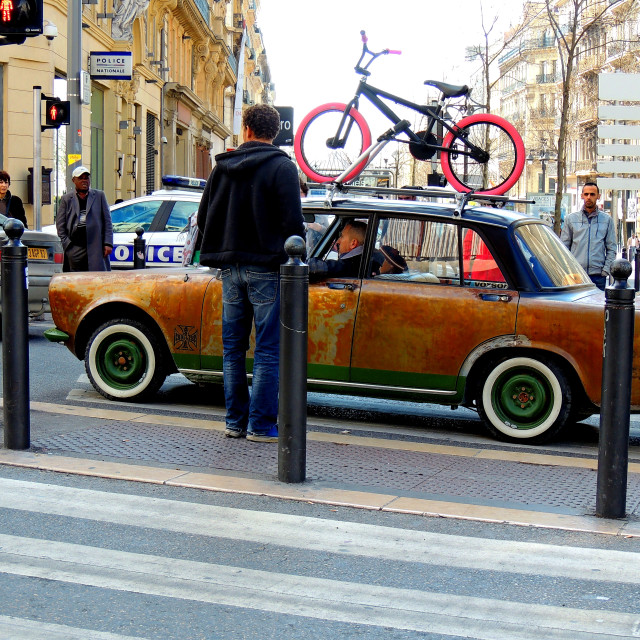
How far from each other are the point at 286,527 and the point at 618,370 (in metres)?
1.64

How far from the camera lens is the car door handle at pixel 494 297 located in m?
6.81

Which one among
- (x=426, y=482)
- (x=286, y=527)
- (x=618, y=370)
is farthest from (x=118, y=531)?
(x=618, y=370)

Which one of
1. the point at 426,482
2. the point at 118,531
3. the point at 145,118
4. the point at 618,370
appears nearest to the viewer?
the point at 118,531

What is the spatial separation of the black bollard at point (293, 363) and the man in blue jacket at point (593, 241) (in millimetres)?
6099

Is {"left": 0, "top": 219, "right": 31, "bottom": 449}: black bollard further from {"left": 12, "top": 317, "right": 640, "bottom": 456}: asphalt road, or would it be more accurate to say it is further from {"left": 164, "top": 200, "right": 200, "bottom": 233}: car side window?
{"left": 164, "top": 200, "right": 200, "bottom": 233}: car side window

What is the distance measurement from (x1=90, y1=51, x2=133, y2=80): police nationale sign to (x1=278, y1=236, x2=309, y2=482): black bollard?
15732 mm

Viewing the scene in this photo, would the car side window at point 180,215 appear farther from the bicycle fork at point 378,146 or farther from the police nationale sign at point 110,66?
the bicycle fork at point 378,146

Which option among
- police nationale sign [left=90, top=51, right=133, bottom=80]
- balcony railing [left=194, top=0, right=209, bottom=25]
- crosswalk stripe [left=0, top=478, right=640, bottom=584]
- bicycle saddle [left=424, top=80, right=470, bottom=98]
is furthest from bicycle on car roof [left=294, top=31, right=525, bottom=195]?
balcony railing [left=194, top=0, right=209, bottom=25]

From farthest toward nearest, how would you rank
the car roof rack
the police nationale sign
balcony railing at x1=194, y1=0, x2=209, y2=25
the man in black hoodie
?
balcony railing at x1=194, y1=0, x2=209, y2=25 → the police nationale sign → the car roof rack → the man in black hoodie

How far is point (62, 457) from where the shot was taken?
5.76 metres

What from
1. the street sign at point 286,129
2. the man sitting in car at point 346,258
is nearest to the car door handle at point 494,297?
the man sitting in car at point 346,258

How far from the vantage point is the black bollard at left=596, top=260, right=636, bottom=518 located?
16.0 ft

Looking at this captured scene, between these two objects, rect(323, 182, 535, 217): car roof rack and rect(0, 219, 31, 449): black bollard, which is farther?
rect(323, 182, 535, 217): car roof rack

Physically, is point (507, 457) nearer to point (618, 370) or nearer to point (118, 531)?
point (618, 370)
